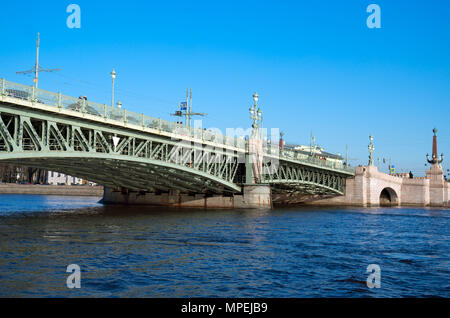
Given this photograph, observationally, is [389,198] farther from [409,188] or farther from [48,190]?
[48,190]

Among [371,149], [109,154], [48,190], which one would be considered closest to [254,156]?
[109,154]

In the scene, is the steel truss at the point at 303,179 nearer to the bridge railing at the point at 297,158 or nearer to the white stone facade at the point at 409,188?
the bridge railing at the point at 297,158

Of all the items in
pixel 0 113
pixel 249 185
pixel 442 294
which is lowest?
pixel 442 294

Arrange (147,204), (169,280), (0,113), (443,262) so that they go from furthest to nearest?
1. (147,204)
2. (0,113)
3. (443,262)
4. (169,280)

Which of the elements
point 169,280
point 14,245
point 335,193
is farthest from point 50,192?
point 169,280

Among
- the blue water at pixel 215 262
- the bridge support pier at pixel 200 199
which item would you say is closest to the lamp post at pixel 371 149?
the bridge support pier at pixel 200 199

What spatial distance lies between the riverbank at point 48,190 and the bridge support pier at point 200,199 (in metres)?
44.7

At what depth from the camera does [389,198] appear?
3521 inches

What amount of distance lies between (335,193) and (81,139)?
48.8 meters

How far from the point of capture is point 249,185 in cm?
5106

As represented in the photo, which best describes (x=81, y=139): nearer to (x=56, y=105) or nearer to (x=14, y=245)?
(x=56, y=105)

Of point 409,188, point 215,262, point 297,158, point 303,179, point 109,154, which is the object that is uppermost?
point 297,158

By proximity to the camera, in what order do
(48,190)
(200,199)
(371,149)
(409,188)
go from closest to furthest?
1. (200,199)
2. (371,149)
3. (409,188)
4. (48,190)

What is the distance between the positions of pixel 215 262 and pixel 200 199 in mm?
38128
